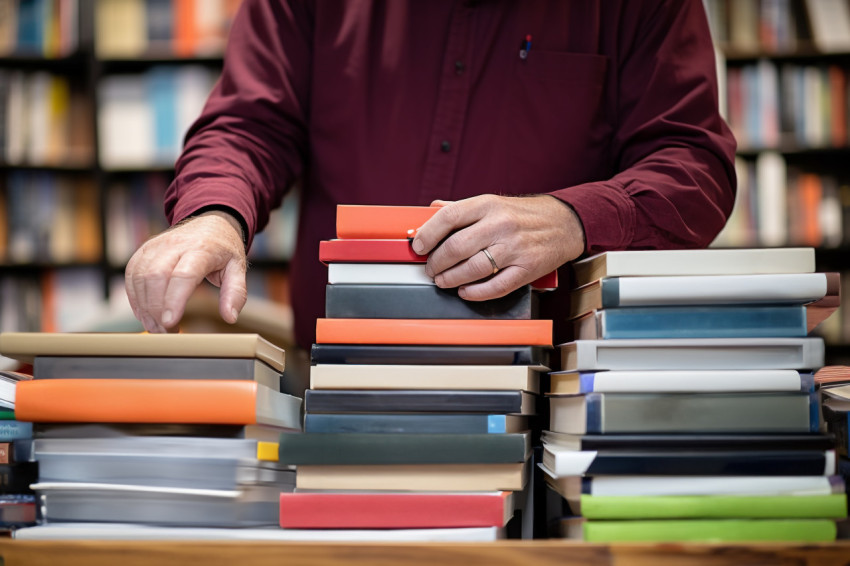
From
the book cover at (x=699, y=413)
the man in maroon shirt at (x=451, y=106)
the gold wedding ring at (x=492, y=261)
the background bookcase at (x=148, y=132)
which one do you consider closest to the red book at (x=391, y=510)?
the book cover at (x=699, y=413)

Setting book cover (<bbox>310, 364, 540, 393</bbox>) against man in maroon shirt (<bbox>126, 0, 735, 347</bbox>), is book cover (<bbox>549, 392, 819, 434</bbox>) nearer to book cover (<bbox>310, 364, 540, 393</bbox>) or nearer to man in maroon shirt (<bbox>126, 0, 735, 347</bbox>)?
book cover (<bbox>310, 364, 540, 393</bbox>)

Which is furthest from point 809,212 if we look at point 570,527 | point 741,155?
point 570,527

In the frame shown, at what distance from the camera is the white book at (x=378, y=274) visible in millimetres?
701

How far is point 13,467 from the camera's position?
67cm

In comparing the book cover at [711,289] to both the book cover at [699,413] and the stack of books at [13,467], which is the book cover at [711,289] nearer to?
the book cover at [699,413]

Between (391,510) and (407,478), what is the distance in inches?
1.2

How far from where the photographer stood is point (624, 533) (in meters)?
0.59

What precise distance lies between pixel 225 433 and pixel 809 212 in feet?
8.33

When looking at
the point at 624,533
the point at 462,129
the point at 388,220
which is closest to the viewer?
the point at 624,533

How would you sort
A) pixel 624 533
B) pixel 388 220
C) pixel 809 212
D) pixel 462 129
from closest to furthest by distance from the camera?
pixel 624 533 < pixel 388 220 < pixel 462 129 < pixel 809 212

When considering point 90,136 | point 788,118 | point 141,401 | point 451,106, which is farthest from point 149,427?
point 788,118

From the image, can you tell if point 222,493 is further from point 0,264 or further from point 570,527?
point 0,264

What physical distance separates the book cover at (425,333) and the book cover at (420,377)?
0.09ft

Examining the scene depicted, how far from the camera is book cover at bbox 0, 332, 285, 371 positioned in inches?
24.7
